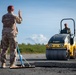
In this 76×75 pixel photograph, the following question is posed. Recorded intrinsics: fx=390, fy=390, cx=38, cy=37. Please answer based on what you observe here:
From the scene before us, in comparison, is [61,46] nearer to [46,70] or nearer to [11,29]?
[11,29]

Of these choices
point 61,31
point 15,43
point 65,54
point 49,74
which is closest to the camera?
point 49,74

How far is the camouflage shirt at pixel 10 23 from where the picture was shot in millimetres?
12766

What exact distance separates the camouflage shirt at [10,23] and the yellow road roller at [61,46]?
352 inches

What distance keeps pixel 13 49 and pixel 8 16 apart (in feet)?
3.61

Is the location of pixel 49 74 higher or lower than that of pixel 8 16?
lower

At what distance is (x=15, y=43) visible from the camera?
12.8m

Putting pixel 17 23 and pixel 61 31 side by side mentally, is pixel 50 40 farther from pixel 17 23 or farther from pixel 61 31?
pixel 17 23

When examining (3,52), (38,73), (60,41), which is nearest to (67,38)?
(60,41)

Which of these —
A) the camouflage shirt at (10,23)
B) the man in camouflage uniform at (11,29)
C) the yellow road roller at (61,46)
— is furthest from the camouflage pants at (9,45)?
the yellow road roller at (61,46)

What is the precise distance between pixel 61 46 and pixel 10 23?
926cm

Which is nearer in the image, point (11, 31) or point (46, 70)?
point (46, 70)

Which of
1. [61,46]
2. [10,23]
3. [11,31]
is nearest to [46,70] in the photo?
[11,31]

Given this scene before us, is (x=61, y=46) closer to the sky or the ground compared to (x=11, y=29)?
closer to the ground

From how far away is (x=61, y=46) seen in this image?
21766 millimetres
